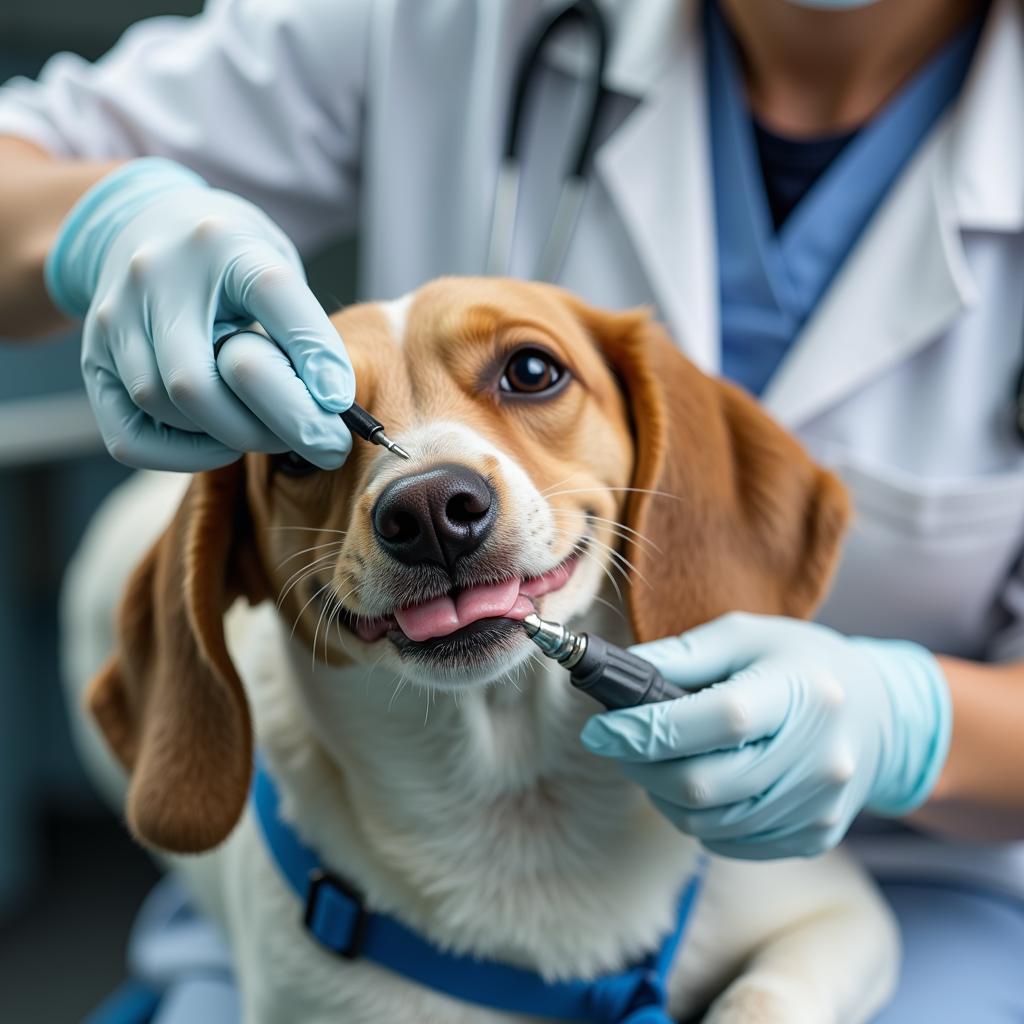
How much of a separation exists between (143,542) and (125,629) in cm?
82

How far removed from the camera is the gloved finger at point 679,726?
1.07 metres

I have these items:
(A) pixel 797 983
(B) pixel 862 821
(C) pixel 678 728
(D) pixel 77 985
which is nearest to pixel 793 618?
(C) pixel 678 728

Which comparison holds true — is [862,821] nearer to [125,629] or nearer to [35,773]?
[125,629]

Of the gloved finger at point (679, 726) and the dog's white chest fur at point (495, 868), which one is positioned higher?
the gloved finger at point (679, 726)

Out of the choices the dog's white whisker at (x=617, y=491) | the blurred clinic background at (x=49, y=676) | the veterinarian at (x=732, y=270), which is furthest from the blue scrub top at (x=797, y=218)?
the blurred clinic background at (x=49, y=676)

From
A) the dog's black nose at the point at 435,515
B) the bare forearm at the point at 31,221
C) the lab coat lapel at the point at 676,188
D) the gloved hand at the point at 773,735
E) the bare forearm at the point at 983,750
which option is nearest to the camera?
the dog's black nose at the point at 435,515

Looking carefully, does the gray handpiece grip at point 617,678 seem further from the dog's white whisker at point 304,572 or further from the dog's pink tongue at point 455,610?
the dog's white whisker at point 304,572

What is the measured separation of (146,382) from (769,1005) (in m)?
0.88

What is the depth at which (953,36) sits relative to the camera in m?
1.59

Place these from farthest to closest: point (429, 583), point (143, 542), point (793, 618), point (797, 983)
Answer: point (143, 542) < point (793, 618) < point (797, 983) < point (429, 583)

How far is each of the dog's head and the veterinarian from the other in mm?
98

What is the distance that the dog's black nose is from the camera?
973 millimetres

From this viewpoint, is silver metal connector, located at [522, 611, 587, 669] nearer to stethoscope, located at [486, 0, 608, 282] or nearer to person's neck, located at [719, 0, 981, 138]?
stethoscope, located at [486, 0, 608, 282]

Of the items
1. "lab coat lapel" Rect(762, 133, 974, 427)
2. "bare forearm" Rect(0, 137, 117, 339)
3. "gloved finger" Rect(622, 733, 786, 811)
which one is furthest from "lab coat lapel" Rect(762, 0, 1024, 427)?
"bare forearm" Rect(0, 137, 117, 339)
